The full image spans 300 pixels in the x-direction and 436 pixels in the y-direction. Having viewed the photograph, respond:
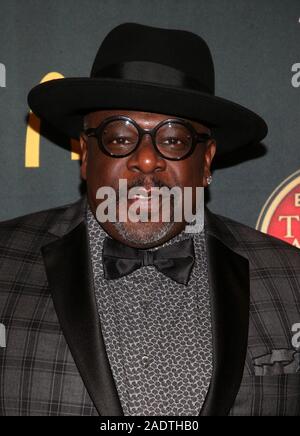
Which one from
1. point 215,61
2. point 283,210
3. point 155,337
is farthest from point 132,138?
point 283,210

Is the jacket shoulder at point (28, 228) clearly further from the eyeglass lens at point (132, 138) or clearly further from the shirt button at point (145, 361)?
the shirt button at point (145, 361)

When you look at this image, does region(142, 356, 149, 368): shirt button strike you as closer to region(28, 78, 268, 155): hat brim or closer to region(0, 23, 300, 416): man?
region(0, 23, 300, 416): man

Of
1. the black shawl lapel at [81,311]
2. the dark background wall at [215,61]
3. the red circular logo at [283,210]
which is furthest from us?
the red circular logo at [283,210]

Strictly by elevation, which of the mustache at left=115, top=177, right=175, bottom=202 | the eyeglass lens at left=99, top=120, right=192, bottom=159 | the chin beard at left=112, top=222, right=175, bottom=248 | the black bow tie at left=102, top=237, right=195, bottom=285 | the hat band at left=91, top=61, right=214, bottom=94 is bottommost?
the black bow tie at left=102, top=237, right=195, bottom=285

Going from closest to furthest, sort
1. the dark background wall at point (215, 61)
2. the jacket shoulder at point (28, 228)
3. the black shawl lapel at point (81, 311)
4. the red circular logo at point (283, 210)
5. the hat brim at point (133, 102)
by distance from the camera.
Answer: the black shawl lapel at point (81, 311) → the hat brim at point (133, 102) → the jacket shoulder at point (28, 228) → the dark background wall at point (215, 61) → the red circular logo at point (283, 210)

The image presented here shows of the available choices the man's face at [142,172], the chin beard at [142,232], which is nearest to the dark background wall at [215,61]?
the man's face at [142,172]

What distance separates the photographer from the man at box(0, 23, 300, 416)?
1667 mm

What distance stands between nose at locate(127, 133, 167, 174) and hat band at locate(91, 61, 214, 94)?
6.2 inches

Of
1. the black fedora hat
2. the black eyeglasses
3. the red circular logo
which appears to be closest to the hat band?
the black fedora hat

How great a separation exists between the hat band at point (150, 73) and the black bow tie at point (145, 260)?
1.49ft

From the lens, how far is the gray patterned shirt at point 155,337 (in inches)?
Answer: 65.9

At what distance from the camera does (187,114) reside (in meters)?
1.77

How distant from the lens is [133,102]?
174 centimetres

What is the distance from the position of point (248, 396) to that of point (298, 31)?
1301 millimetres
